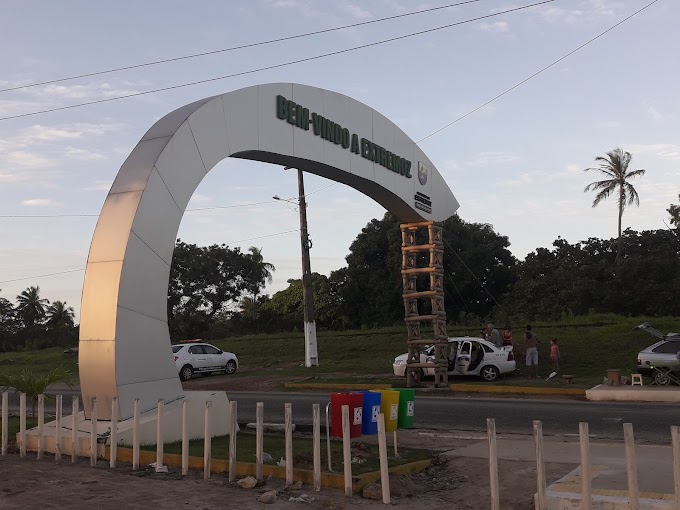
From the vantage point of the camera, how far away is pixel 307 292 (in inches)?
1217

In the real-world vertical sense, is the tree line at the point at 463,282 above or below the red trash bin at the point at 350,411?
above

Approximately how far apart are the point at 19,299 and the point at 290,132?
81.3m

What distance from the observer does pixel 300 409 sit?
1867cm

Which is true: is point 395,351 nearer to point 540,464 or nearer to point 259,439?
point 259,439

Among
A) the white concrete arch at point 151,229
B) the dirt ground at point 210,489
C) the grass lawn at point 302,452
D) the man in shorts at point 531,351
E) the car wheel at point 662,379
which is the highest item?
the white concrete arch at point 151,229

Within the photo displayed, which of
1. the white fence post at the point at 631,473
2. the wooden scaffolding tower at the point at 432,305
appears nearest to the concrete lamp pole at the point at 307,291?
the wooden scaffolding tower at the point at 432,305

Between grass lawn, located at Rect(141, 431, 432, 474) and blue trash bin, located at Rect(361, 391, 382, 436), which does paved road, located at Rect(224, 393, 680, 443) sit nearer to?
grass lawn, located at Rect(141, 431, 432, 474)

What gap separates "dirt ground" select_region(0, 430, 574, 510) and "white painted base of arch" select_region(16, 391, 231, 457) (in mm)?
451

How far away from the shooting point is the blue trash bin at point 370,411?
993 cm

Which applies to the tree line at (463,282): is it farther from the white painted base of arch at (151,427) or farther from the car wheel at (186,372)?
the white painted base of arch at (151,427)

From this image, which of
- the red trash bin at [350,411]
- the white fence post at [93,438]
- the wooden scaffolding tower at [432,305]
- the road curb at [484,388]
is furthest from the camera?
the wooden scaffolding tower at [432,305]

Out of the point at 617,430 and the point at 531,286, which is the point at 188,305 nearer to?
the point at 531,286

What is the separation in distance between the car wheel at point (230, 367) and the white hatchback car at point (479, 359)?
10.2 meters

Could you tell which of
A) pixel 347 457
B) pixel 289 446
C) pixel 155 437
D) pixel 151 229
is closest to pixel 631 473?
pixel 347 457
